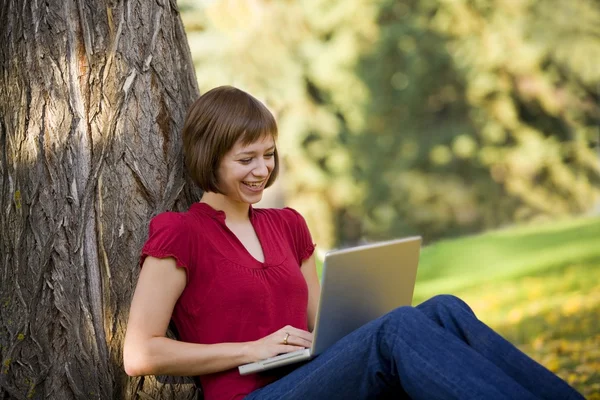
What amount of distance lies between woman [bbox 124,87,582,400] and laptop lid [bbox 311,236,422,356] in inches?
3.6

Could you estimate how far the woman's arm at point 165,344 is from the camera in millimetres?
2279

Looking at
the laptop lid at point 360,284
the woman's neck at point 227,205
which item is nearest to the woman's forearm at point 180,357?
the laptop lid at point 360,284

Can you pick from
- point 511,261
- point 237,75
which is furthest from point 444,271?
point 237,75

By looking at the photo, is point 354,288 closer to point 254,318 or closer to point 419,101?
point 254,318

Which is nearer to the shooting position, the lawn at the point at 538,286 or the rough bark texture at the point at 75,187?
the rough bark texture at the point at 75,187

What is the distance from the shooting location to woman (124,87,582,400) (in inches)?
83.7

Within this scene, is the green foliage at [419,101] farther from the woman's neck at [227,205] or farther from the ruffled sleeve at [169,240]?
the ruffled sleeve at [169,240]

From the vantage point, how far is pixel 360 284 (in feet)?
7.69

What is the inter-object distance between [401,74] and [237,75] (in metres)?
2.70

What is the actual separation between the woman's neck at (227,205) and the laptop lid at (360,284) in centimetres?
49

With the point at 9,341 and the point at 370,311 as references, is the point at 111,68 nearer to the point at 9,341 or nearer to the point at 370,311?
the point at 9,341

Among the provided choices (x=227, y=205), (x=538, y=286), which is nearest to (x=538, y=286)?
(x=538, y=286)

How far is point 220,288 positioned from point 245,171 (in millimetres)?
362

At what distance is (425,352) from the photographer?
2102mm
